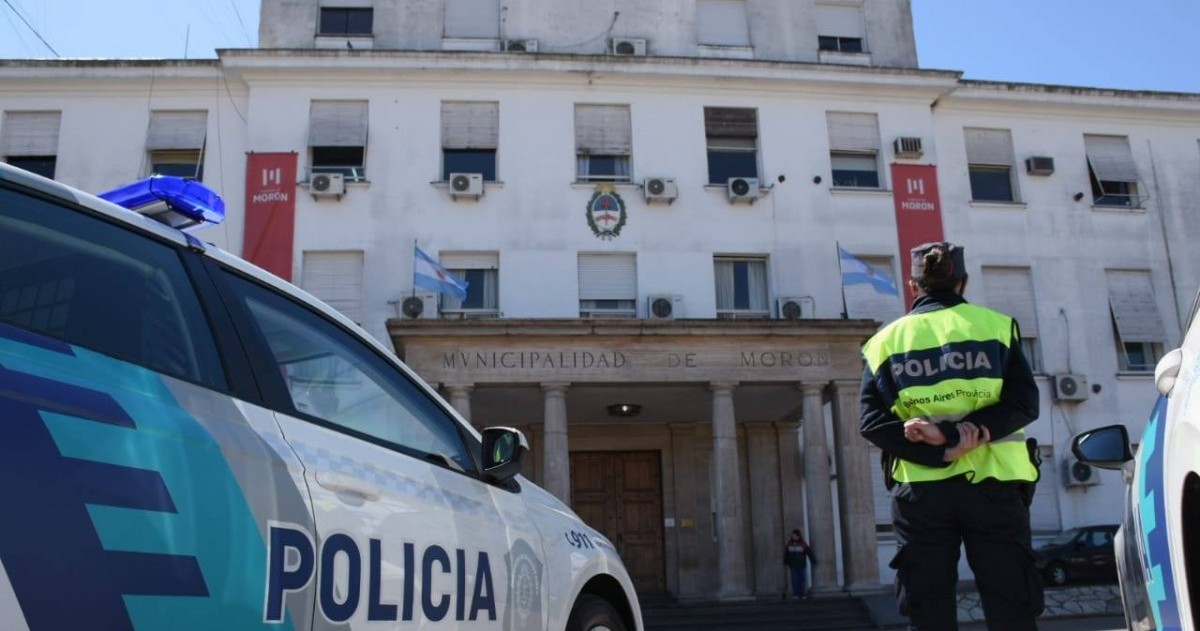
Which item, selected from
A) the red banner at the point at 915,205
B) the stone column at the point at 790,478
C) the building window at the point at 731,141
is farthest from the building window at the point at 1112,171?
the stone column at the point at 790,478

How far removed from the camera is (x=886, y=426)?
13.0 feet

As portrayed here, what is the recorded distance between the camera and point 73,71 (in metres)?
20.9

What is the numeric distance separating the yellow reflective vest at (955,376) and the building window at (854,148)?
18.7 m

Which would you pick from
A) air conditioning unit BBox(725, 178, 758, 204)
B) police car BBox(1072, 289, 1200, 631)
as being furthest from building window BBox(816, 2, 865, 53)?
police car BBox(1072, 289, 1200, 631)

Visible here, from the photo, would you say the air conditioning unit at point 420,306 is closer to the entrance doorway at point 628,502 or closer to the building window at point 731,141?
the entrance doorway at point 628,502

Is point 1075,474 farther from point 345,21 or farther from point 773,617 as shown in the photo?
point 345,21

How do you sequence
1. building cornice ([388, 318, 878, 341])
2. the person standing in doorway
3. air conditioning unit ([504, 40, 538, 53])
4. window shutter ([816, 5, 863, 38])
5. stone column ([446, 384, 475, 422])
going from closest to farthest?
stone column ([446, 384, 475, 422]) < building cornice ([388, 318, 878, 341]) < the person standing in doorway < air conditioning unit ([504, 40, 538, 53]) < window shutter ([816, 5, 863, 38])

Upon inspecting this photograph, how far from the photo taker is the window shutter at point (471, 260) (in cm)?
2050

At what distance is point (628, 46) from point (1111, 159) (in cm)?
1165

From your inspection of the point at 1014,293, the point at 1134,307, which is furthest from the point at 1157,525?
the point at 1134,307

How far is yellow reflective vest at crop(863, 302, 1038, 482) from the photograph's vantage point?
3.81 meters

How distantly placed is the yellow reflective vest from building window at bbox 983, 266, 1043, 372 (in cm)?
1926

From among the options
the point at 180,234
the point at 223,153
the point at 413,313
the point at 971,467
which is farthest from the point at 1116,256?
the point at 180,234

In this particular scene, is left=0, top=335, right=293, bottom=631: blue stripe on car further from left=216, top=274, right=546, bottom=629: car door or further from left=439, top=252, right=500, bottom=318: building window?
left=439, top=252, right=500, bottom=318: building window
